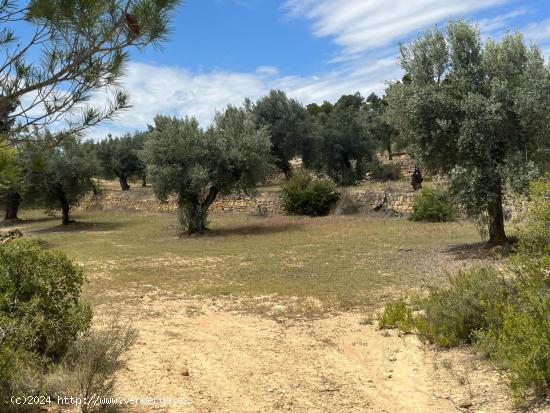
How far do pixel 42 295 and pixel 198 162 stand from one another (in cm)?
1762

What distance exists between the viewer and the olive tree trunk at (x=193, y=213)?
2303cm

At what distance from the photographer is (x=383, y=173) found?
1588 inches

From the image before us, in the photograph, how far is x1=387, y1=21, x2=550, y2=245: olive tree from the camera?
12.3 m

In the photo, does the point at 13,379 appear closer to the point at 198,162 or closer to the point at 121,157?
the point at 198,162

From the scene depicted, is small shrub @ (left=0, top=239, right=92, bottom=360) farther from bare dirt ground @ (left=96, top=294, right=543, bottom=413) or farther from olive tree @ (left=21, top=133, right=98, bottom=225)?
olive tree @ (left=21, top=133, right=98, bottom=225)

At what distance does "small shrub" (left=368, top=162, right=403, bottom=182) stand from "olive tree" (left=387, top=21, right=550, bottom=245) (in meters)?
25.9

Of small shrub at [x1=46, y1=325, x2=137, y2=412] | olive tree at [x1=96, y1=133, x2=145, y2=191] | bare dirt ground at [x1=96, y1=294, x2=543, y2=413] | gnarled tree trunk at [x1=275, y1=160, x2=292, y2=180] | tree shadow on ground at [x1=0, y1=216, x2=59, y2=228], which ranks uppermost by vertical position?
olive tree at [x1=96, y1=133, x2=145, y2=191]

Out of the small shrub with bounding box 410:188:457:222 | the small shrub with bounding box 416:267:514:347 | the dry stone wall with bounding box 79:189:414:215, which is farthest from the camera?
the dry stone wall with bounding box 79:189:414:215

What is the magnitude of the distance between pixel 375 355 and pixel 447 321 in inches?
43.0

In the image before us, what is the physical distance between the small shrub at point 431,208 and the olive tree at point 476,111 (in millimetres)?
9332

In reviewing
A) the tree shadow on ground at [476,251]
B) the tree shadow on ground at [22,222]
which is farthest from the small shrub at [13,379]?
the tree shadow on ground at [22,222]

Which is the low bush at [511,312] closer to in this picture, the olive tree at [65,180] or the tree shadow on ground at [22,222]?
the olive tree at [65,180]

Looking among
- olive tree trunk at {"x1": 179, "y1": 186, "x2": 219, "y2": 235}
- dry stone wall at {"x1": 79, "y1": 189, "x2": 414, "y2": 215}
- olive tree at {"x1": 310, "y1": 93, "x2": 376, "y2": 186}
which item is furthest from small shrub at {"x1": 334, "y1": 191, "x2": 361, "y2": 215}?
olive tree at {"x1": 310, "y1": 93, "x2": 376, "y2": 186}

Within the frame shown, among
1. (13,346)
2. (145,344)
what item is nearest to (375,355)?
(145,344)
